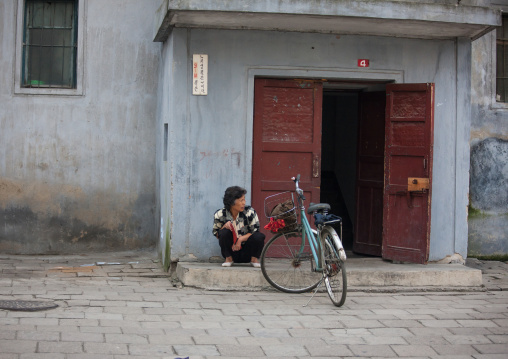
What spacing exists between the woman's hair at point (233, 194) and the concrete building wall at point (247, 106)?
675 mm

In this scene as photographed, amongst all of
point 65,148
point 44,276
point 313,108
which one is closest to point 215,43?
point 313,108

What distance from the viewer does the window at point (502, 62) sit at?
36.7 feet

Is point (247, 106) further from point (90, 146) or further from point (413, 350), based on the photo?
point (413, 350)

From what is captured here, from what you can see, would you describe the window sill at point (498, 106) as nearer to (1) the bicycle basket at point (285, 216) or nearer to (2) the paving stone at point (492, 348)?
(1) the bicycle basket at point (285, 216)

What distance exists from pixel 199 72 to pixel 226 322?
3.54 metres

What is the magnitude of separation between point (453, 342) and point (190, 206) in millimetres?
3946

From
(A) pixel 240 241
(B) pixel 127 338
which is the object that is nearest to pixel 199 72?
(A) pixel 240 241

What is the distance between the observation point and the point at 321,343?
20.2 feet

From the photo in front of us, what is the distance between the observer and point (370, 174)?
408 inches

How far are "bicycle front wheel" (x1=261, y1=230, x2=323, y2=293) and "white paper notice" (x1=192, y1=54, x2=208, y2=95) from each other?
2.20m

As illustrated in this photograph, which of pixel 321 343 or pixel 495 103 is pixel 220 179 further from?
pixel 495 103

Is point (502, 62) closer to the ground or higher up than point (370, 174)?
higher up

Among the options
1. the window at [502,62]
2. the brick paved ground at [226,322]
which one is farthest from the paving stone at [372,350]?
the window at [502,62]

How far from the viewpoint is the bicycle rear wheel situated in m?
7.53
